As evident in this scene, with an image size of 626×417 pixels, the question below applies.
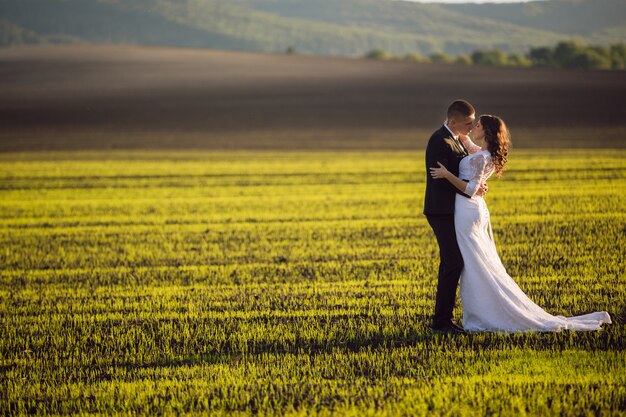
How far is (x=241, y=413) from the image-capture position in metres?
6.88

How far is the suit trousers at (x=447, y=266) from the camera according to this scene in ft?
29.2

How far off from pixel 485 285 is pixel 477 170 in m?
1.17

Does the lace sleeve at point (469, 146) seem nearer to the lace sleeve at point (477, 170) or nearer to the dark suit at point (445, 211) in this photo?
the dark suit at point (445, 211)

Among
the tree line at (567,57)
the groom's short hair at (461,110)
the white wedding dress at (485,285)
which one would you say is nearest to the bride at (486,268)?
the white wedding dress at (485,285)

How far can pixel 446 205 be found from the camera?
891 cm

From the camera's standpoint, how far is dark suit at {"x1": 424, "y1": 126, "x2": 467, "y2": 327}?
28.9ft

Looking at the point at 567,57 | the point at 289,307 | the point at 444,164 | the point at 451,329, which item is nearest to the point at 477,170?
the point at 444,164

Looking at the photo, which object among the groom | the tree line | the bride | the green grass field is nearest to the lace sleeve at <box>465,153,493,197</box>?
the bride

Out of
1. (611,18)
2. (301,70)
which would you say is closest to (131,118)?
(301,70)

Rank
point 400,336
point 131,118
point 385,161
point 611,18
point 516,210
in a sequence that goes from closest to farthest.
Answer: point 400,336 → point 516,210 → point 385,161 → point 131,118 → point 611,18

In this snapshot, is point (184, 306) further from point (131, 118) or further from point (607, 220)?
point (131, 118)

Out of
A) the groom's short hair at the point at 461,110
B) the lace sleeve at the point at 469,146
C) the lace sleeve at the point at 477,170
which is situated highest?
the groom's short hair at the point at 461,110

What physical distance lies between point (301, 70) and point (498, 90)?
24.8 metres

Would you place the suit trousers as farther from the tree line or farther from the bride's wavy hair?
the tree line
